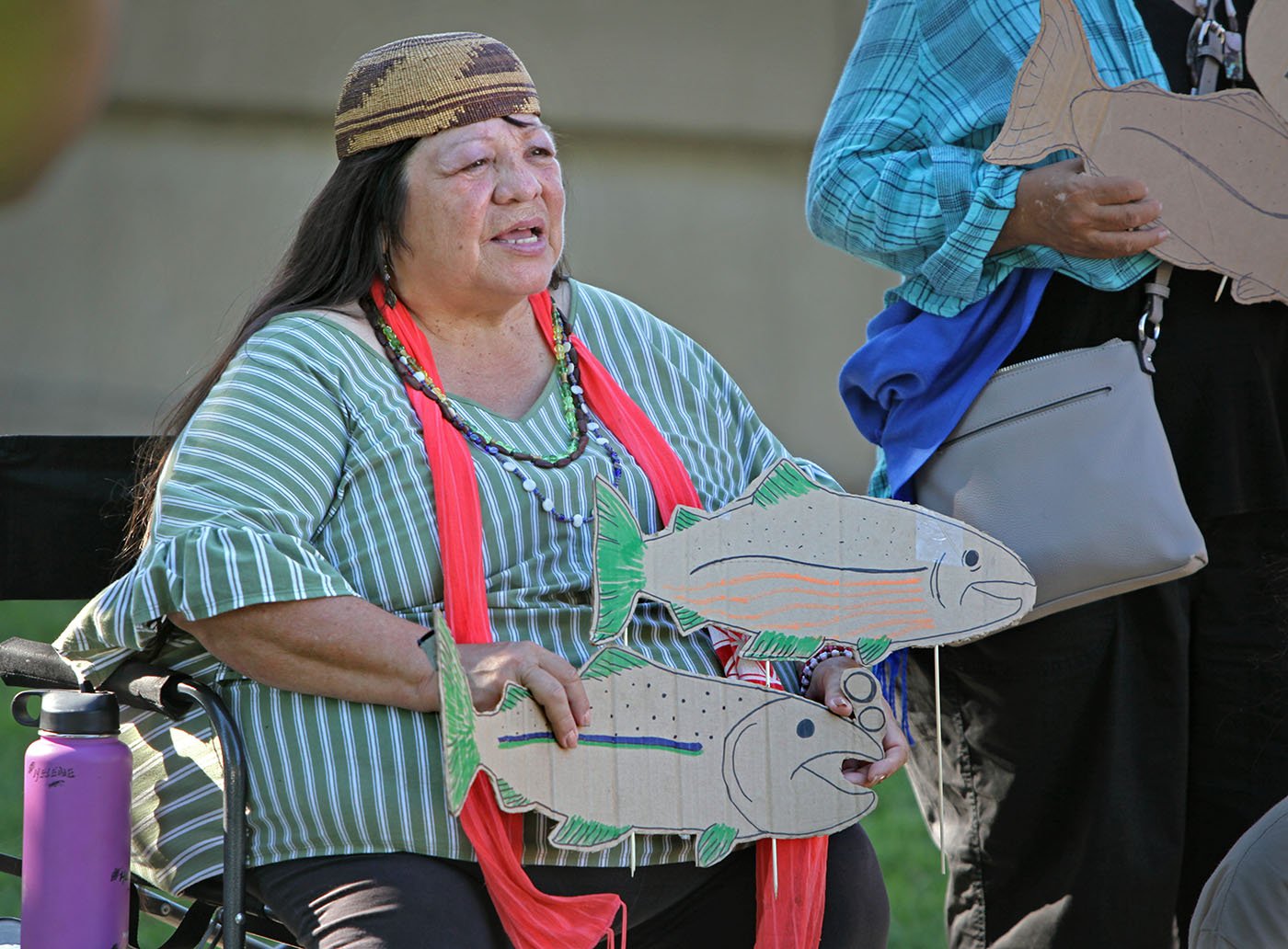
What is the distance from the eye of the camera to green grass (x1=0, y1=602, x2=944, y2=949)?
3762 millimetres

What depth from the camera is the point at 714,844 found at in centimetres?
191

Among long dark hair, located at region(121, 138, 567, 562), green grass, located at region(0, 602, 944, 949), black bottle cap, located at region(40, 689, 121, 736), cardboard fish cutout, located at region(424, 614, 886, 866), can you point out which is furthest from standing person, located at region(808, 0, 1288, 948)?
black bottle cap, located at region(40, 689, 121, 736)

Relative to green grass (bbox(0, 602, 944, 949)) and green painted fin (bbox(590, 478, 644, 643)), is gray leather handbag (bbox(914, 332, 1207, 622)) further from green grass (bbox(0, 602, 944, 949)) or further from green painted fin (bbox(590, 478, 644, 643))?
green grass (bbox(0, 602, 944, 949))

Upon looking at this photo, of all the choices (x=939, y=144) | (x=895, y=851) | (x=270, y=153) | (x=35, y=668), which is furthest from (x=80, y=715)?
(x=270, y=153)

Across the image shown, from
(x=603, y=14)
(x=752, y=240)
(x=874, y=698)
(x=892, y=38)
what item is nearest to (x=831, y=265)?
(x=752, y=240)

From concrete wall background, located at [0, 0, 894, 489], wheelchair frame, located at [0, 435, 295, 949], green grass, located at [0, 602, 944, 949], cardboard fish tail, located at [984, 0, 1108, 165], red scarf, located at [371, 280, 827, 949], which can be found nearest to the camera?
red scarf, located at [371, 280, 827, 949]

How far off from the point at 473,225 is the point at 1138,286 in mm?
905

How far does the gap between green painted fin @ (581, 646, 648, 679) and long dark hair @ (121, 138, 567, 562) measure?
60cm

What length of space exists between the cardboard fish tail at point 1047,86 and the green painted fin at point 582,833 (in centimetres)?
96

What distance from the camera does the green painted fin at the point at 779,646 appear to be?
77.6 inches

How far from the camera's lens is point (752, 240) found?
5809 mm

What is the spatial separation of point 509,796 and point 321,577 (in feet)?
1.09

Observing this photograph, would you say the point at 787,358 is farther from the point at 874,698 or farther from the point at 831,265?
the point at 874,698

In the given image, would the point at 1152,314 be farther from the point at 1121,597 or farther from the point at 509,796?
the point at 509,796
